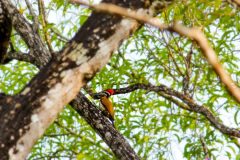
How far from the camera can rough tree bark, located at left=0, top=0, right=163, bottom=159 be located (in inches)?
71.6

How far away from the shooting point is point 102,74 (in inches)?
162

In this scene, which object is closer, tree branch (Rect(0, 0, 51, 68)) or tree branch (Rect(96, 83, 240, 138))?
tree branch (Rect(96, 83, 240, 138))

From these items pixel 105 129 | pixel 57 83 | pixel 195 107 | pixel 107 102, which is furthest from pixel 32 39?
pixel 57 83

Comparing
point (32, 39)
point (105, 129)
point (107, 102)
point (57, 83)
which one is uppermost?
point (32, 39)

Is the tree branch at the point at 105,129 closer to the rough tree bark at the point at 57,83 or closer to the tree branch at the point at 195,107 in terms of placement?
the tree branch at the point at 195,107

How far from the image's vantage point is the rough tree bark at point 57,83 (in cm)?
182

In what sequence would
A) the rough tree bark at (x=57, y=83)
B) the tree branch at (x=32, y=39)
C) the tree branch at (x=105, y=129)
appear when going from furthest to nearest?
the tree branch at (x=32, y=39) → the tree branch at (x=105, y=129) → the rough tree bark at (x=57, y=83)

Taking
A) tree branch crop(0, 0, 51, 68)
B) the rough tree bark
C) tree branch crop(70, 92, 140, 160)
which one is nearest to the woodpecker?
tree branch crop(70, 92, 140, 160)

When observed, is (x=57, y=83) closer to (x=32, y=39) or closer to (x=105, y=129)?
(x=105, y=129)

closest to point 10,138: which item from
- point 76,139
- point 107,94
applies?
point 107,94

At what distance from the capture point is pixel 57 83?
189 centimetres

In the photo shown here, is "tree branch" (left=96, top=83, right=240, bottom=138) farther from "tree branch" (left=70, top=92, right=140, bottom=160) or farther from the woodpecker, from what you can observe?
"tree branch" (left=70, top=92, right=140, bottom=160)

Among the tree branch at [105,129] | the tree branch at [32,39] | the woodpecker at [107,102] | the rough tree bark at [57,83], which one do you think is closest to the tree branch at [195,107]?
the woodpecker at [107,102]

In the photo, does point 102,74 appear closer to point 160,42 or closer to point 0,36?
point 160,42
